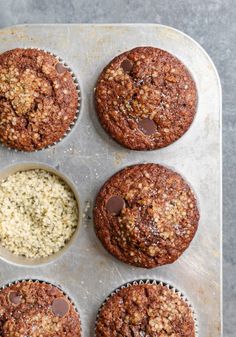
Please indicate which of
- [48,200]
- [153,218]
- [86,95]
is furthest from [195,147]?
[48,200]

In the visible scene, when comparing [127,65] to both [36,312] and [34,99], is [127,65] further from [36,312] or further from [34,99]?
Answer: [36,312]

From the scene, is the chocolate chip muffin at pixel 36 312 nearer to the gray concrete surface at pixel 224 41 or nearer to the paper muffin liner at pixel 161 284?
the paper muffin liner at pixel 161 284

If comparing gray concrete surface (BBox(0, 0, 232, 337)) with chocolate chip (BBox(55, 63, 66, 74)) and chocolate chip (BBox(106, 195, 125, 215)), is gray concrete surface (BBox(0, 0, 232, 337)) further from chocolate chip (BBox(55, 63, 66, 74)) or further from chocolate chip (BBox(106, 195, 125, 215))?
chocolate chip (BBox(106, 195, 125, 215))

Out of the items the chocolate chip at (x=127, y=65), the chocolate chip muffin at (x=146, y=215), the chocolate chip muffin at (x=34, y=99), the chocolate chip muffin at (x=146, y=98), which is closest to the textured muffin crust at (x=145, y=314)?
the chocolate chip muffin at (x=146, y=215)

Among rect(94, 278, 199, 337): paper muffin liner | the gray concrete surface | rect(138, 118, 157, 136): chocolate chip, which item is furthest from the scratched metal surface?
the gray concrete surface

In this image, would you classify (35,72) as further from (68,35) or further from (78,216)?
(78,216)
